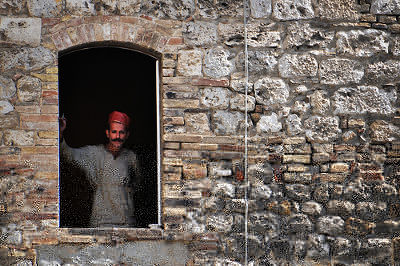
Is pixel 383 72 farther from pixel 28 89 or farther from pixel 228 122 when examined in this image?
pixel 28 89

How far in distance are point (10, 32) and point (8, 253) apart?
1783mm

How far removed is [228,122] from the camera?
17.0 feet

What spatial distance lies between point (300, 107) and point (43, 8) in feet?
7.56

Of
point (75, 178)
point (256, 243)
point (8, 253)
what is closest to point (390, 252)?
point (256, 243)

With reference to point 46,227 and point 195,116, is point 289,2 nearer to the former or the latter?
point 195,116

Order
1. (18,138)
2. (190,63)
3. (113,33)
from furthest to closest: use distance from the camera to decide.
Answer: (190,63) → (113,33) → (18,138)

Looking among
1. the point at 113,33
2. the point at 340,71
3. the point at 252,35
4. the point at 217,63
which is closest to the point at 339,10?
the point at 340,71

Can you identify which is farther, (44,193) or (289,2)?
(289,2)

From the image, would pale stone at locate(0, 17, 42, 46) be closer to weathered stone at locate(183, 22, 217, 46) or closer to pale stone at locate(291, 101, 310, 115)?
weathered stone at locate(183, 22, 217, 46)

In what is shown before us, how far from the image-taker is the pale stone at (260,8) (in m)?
5.27

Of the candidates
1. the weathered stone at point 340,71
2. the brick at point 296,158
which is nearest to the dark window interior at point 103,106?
the brick at point 296,158

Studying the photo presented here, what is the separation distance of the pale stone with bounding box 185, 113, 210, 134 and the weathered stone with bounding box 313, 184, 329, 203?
3.50 ft

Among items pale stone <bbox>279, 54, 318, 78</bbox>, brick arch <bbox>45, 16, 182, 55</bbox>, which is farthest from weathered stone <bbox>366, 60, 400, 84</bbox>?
brick arch <bbox>45, 16, 182, 55</bbox>

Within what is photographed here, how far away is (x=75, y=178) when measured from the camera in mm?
5211
